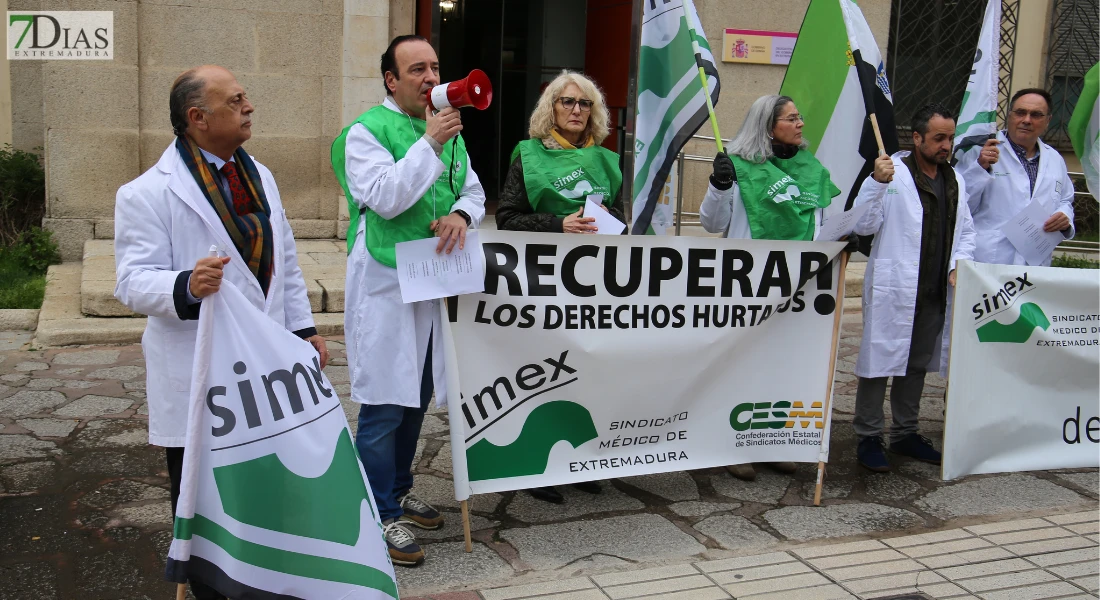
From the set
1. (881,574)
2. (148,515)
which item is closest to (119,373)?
(148,515)

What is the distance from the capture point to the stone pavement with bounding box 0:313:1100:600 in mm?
3711

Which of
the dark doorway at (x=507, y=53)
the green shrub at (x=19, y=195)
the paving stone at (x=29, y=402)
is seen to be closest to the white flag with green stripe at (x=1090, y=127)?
the paving stone at (x=29, y=402)

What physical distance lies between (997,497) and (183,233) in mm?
3825

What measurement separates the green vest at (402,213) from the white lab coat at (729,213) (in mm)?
1451

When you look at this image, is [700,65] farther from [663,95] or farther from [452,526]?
[452,526]

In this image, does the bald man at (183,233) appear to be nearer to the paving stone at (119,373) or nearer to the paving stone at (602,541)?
the paving stone at (602,541)

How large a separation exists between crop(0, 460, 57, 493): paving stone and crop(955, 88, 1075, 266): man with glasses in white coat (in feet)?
16.0

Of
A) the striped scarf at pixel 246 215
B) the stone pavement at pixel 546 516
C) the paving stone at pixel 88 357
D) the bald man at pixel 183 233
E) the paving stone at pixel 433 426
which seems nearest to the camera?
the bald man at pixel 183 233

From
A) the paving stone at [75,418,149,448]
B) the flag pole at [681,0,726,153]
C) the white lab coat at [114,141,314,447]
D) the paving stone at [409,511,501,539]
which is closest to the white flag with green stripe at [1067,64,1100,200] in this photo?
the flag pole at [681,0,726,153]

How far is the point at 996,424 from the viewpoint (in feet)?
16.1

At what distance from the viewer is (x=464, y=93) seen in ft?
11.1

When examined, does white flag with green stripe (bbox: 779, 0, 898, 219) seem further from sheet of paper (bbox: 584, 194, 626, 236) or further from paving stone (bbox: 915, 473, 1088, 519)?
paving stone (bbox: 915, 473, 1088, 519)

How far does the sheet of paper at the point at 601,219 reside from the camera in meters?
4.35

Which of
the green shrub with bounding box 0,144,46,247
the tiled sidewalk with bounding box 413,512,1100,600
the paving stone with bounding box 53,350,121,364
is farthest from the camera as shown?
the green shrub with bounding box 0,144,46,247
